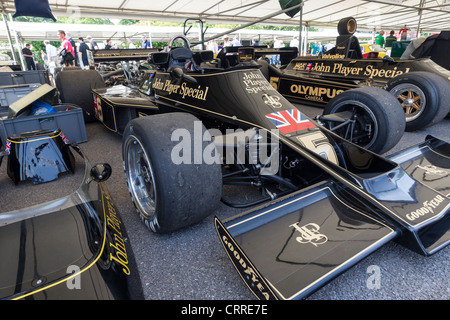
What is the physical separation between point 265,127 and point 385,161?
2.49ft

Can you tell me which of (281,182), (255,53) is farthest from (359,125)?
(255,53)

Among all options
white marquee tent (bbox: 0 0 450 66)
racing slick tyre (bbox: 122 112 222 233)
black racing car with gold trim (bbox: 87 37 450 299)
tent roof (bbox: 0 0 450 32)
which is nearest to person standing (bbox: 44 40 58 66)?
white marquee tent (bbox: 0 0 450 66)

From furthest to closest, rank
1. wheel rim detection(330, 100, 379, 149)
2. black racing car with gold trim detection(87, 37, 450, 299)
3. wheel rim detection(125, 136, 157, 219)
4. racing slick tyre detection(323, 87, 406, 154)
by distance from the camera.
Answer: wheel rim detection(330, 100, 379, 149) → racing slick tyre detection(323, 87, 406, 154) → wheel rim detection(125, 136, 157, 219) → black racing car with gold trim detection(87, 37, 450, 299)

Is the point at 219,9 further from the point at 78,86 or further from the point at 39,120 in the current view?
the point at 39,120

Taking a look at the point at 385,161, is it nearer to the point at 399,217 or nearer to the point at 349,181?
the point at 349,181

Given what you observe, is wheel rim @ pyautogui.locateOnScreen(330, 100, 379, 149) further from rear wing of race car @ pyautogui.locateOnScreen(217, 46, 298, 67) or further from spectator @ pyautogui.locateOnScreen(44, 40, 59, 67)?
spectator @ pyautogui.locateOnScreen(44, 40, 59, 67)

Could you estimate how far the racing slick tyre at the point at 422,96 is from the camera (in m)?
3.41

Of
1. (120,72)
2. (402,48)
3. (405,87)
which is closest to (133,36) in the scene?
(120,72)

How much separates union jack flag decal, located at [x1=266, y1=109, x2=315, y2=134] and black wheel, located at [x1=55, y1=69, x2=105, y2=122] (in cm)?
343

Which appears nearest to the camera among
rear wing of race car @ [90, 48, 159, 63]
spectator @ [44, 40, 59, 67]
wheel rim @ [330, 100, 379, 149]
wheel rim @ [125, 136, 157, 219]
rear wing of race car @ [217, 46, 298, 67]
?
wheel rim @ [125, 136, 157, 219]

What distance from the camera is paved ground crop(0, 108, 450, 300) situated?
1.30 m

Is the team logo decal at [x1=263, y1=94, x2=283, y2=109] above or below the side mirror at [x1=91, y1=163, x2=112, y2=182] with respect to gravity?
above

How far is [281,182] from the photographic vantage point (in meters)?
1.85

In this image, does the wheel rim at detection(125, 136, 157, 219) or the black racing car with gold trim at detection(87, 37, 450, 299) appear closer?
the black racing car with gold trim at detection(87, 37, 450, 299)
